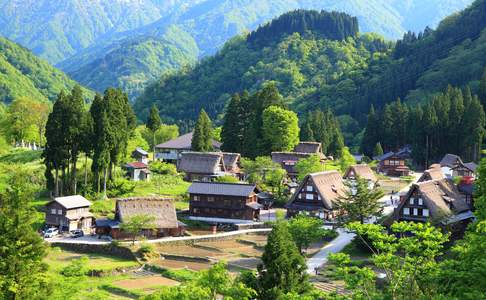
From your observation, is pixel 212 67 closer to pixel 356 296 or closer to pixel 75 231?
pixel 75 231

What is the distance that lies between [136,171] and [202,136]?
A: 13477 mm

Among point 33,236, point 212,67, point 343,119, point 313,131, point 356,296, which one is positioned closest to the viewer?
point 356,296

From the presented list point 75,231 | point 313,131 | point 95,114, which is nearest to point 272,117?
point 313,131

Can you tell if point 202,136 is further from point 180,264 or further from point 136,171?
point 180,264

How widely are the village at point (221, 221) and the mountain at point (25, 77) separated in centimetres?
10106

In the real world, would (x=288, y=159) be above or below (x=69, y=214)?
above

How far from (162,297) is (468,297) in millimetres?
10094

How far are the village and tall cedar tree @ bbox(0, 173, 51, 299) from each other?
48.5 ft

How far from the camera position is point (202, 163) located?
7056 cm

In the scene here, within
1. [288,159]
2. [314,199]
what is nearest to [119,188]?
[314,199]

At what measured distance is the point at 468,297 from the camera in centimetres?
1811

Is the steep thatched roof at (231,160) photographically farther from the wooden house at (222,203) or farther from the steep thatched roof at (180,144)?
the wooden house at (222,203)

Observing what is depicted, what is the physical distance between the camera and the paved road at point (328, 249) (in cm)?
4303

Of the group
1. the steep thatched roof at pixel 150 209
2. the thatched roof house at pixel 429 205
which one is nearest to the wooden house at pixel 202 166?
the steep thatched roof at pixel 150 209
